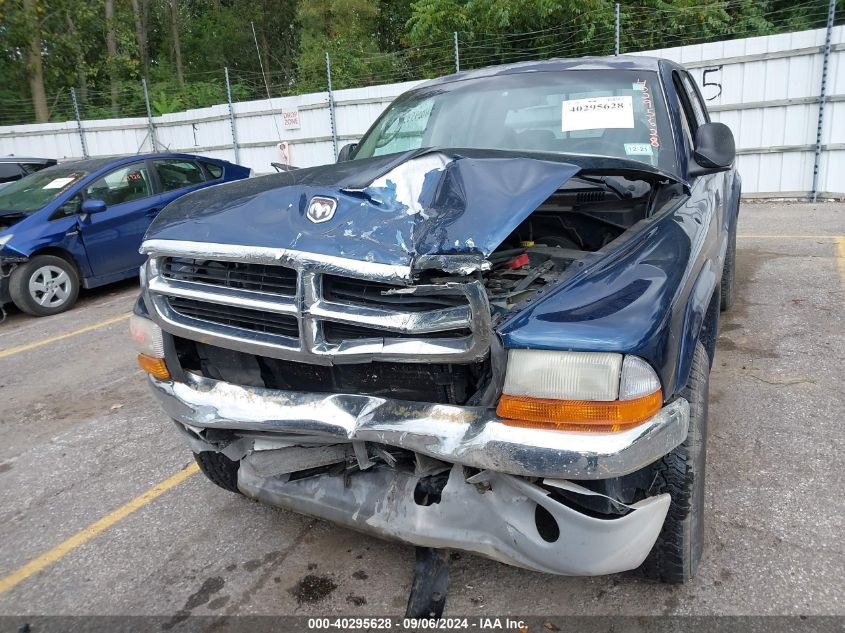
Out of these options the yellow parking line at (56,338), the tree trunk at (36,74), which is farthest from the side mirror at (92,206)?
the tree trunk at (36,74)

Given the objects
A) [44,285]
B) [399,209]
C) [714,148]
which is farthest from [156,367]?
[44,285]

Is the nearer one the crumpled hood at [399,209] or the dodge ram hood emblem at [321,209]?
the crumpled hood at [399,209]

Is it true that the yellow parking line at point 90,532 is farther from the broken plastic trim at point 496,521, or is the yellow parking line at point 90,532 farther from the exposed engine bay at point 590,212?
the exposed engine bay at point 590,212

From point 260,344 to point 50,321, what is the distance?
A: 222 inches

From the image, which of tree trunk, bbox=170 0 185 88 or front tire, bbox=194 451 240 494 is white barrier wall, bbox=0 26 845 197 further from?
tree trunk, bbox=170 0 185 88

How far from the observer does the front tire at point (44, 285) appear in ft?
21.8

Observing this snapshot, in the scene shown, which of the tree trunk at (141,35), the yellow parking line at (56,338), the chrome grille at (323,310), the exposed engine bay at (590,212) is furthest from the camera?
the tree trunk at (141,35)

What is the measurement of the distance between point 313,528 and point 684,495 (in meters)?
1.53

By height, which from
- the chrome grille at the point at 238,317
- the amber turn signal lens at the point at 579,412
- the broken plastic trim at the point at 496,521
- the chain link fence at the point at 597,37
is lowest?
the broken plastic trim at the point at 496,521

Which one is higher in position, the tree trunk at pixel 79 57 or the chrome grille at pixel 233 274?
the tree trunk at pixel 79 57

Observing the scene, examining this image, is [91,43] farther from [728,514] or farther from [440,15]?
[728,514]

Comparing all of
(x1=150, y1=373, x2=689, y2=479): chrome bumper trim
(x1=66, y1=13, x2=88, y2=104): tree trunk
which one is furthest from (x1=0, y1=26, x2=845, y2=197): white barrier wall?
(x1=66, y1=13, x2=88, y2=104): tree trunk

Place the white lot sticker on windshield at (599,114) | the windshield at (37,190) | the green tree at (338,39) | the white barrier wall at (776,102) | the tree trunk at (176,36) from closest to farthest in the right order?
the white lot sticker on windshield at (599,114) → the windshield at (37,190) → the white barrier wall at (776,102) → the green tree at (338,39) → the tree trunk at (176,36)

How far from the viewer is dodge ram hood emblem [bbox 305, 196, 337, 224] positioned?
208cm
